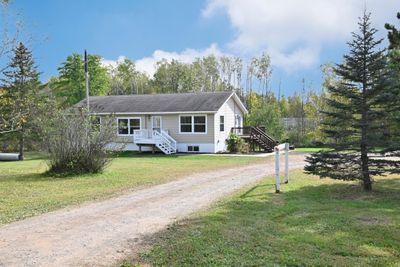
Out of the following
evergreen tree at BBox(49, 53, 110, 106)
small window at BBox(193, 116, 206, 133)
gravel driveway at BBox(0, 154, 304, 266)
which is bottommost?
gravel driveway at BBox(0, 154, 304, 266)

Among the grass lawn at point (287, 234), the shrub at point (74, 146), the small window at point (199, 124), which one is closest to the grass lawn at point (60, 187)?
the shrub at point (74, 146)

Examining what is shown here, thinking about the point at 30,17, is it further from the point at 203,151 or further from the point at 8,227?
the point at 203,151

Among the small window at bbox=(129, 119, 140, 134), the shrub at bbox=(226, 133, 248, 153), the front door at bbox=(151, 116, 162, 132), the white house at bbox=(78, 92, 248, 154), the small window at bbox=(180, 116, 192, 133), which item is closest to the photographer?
the white house at bbox=(78, 92, 248, 154)

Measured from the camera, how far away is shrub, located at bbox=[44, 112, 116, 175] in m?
13.3

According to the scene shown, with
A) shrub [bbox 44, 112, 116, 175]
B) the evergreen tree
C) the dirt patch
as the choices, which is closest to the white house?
shrub [bbox 44, 112, 116, 175]

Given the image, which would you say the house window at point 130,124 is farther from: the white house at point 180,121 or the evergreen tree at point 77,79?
the evergreen tree at point 77,79

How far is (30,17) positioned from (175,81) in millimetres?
42588

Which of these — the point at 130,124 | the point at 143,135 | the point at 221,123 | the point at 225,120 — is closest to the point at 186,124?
the point at 221,123

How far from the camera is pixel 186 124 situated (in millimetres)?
25547

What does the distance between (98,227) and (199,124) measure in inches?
746

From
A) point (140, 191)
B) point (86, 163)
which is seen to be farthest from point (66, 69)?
point (140, 191)

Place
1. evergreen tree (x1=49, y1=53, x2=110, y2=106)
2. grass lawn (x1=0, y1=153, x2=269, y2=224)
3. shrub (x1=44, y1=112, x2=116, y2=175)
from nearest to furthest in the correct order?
1. grass lawn (x1=0, y1=153, x2=269, y2=224)
2. shrub (x1=44, y1=112, x2=116, y2=175)
3. evergreen tree (x1=49, y1=53, x2=110, y2=106)

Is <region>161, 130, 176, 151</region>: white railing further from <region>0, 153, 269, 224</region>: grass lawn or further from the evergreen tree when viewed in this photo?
the evergreen tree

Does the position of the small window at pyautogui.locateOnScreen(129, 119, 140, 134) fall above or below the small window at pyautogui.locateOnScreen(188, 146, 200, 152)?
above
